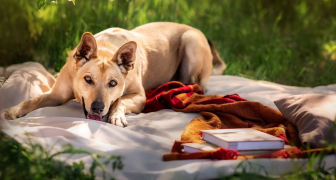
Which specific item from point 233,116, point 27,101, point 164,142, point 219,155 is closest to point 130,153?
point 164,142

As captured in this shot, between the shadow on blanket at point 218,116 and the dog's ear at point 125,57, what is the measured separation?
55cm

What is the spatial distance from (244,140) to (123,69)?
1421mm

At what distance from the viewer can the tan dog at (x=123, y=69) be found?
2.83 meters

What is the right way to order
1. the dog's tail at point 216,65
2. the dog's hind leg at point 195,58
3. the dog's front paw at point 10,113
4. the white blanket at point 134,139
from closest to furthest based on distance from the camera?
the white blanket at point 134,139 → the dog's front paw at point 10,113 → the dog's hind leg at point 195,58 → the dog's tail at point 216,65

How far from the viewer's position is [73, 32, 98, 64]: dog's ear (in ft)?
9.45

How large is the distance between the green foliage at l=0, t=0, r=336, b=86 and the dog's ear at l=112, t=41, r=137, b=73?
85 centimetres

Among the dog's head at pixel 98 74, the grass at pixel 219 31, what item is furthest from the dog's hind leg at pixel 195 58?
the dog's head at pixel 98 74

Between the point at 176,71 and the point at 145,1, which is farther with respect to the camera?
the point at 145,1

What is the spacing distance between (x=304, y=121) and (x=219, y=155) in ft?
2.84

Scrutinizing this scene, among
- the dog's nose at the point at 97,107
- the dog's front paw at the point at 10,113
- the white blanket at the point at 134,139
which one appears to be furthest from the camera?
the dog's front paw at the point at 10,113

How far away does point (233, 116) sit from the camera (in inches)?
118

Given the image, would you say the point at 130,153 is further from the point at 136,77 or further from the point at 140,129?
the point at 136,77

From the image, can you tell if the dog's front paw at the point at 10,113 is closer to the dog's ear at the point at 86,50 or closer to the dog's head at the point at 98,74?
the dog's head at the point at 98,74

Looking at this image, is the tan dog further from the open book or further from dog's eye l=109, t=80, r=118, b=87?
the open book
